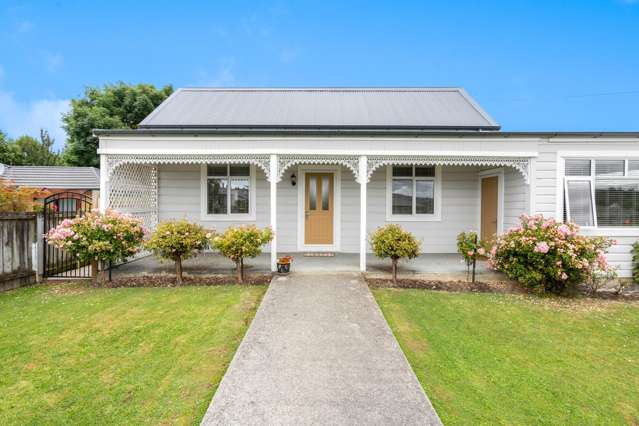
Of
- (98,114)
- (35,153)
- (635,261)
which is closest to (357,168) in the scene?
(635,261)

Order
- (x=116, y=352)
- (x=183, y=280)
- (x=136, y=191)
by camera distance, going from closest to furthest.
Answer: (x=116, y=352), (x=183, y=280), (x=136, y=191)

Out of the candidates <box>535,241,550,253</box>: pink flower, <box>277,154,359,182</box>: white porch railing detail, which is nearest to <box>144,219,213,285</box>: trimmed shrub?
<box>277,154,359,182</box>: white porch railing detail

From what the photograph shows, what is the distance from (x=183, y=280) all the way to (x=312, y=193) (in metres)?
4.39

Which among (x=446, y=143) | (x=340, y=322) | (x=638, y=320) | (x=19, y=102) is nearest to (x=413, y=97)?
(x=446, y=143)

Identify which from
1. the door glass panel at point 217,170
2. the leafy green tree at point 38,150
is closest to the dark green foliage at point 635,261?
the door glass panel at point 217,170

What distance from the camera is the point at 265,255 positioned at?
9406mm

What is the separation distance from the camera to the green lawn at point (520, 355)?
2.78 m

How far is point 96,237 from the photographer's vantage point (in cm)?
626

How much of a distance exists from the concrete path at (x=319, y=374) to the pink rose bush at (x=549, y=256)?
10.7 ft

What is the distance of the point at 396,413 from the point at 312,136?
5719 mm

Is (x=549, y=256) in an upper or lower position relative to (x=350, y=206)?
lower

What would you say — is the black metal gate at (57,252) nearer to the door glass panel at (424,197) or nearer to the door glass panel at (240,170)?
the door glass panel at (240,170)

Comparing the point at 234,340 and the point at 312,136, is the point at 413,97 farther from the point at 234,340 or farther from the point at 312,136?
the point at 234,340

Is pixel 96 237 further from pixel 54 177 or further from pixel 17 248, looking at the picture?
pixel 54 177
